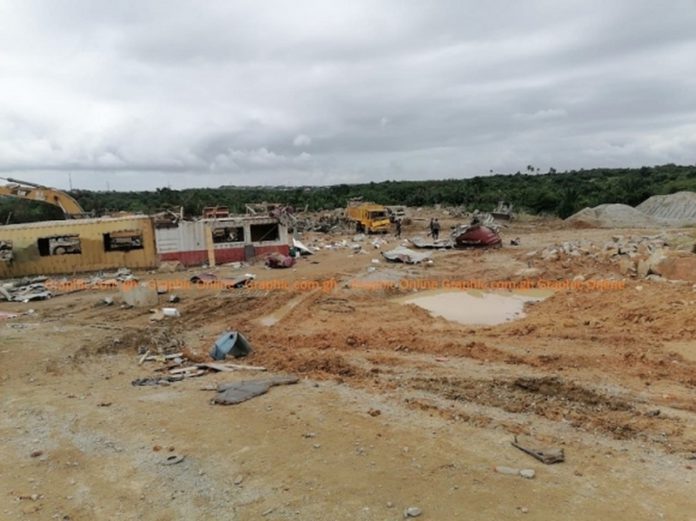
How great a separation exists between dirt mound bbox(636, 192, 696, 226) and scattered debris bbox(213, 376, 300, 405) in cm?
3586

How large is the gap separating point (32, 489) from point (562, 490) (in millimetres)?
5050

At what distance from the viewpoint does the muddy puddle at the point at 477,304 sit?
46.3 feet

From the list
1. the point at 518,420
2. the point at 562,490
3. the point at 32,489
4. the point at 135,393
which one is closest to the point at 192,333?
the point at 135,393

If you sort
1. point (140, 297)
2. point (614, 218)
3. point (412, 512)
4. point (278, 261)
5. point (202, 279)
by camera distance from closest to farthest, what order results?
point (412, 512) → point (140, 297) → point (202, 279) → point (278, 261) → point (614, 218)

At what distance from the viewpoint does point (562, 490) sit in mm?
4895

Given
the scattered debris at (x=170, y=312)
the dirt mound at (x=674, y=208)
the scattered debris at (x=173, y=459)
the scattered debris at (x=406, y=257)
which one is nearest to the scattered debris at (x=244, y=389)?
the scattered debris at (x=173, y=459)

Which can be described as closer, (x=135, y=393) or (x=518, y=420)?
(x=518, y=420)

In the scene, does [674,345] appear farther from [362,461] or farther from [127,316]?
[127,316]

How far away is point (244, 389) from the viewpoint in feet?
25.4

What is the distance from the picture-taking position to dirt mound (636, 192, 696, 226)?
121ft

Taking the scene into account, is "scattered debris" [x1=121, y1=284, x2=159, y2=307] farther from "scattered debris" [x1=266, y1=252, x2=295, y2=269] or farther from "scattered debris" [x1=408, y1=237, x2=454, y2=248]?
"scattered debris" [x1=408, y1=237, x2=454, y2=248]

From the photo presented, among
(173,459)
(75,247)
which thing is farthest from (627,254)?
(75,247)

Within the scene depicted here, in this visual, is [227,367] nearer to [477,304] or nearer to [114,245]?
[477,304]

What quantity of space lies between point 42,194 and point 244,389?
2168 cm
